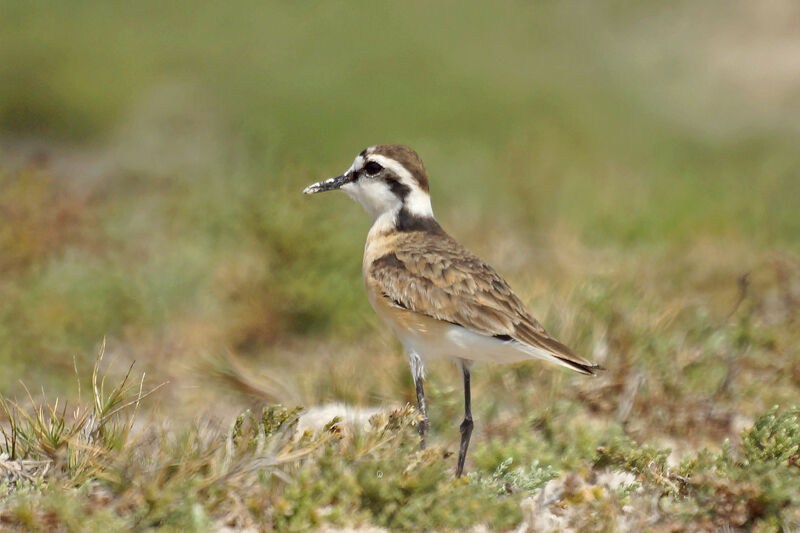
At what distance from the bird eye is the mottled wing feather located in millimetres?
611

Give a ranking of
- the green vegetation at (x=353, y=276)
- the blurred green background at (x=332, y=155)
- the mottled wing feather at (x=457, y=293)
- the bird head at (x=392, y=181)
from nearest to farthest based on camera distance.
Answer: the green vegetation at (x=353, y=276) → the mottled wing feather at (x=457, y=293) → the bird head at (x=392, y=181) → the blurred green background at (x=332, y=155)

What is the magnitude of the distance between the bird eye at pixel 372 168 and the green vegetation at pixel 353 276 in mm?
1355

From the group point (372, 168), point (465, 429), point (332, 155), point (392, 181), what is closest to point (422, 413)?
point (465, 429)

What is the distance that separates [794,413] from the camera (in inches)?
216

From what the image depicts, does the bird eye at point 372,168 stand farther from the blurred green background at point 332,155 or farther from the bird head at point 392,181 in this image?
the blurred green background at point 332,155

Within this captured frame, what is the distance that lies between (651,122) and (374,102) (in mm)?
4700

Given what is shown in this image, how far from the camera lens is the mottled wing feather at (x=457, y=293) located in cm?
552

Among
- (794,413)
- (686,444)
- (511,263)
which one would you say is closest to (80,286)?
(511,263)

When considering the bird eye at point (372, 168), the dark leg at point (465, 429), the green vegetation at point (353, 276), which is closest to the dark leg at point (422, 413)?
the dark leg at point (465, 429)

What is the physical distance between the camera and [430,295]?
18.9 feet

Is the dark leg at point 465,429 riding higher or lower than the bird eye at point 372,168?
lower

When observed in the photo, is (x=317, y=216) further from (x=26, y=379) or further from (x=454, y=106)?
(x=454, y=106)

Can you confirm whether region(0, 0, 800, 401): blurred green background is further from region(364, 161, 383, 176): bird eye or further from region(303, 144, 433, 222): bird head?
region(364, 161, 383, 176): bird eye

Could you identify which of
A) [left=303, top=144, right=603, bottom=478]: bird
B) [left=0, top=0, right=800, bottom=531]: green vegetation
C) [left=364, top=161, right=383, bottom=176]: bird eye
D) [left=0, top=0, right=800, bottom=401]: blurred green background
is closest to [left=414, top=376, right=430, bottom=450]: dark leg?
[left=303, top=144, right=603, bottom=478]: bird
